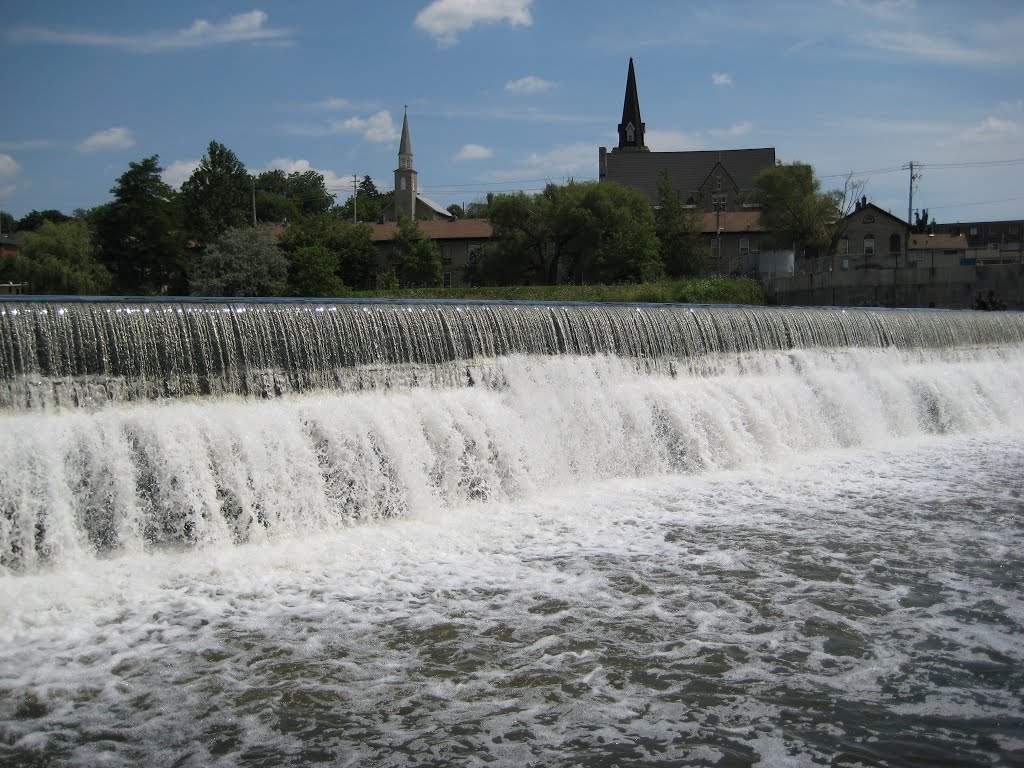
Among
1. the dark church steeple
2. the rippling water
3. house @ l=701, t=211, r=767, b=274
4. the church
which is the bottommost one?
the rippling water

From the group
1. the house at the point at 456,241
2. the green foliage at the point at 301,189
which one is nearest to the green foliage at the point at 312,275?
the house at the point at 456,241

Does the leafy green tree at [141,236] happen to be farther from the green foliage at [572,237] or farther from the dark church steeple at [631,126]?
the dark church steeple at [631,126]

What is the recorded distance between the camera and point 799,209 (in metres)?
50.8

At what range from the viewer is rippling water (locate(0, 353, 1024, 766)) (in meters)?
4.80

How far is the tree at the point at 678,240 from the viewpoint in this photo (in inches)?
1930

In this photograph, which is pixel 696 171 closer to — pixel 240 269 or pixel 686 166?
pixel 686 166

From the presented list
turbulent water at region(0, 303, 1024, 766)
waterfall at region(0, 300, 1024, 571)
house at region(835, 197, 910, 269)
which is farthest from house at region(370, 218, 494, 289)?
turbulent water at region(0, 303, 1024, 766)

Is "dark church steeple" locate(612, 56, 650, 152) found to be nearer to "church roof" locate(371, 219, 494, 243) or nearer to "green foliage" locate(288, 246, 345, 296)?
→ "church roof" locate(371, 219, 494, 243)

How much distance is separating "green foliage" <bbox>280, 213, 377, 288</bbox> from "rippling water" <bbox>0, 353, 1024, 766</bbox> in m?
41.5

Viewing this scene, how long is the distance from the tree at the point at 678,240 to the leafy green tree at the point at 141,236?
26.2 metres

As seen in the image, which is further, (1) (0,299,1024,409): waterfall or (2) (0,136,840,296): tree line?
(2) (0,136,840,296): tree line

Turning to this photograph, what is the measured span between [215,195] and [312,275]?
67.9ft

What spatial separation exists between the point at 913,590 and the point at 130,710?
577 cm

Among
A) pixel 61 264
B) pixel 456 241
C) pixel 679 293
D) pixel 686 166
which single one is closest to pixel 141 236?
pixel 61 264
